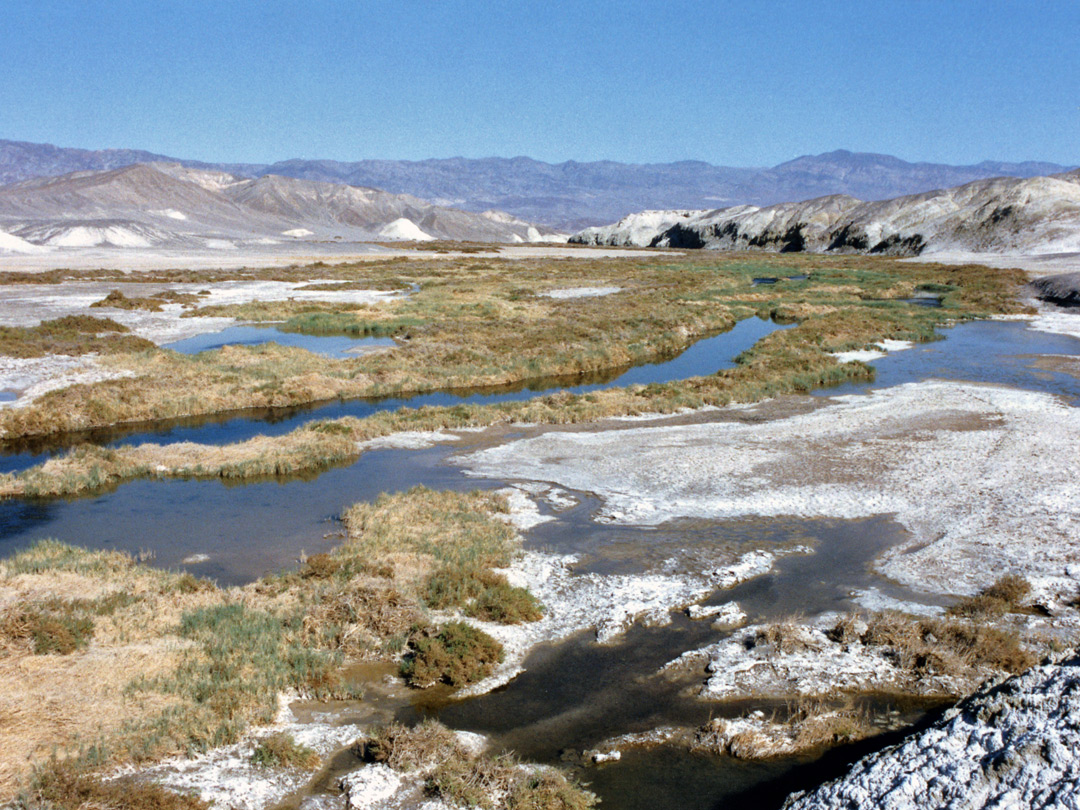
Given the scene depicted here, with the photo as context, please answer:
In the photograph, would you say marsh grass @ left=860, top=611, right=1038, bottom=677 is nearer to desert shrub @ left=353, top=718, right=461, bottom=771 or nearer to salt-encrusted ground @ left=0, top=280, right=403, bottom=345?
desert shrub @ left=353, top=718, right=461, bottom=771

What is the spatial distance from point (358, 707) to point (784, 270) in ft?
271

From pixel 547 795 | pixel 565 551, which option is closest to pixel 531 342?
pixel 565 551

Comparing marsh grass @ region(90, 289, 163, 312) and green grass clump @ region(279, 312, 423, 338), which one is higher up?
A: marsh grass @ region(90, 289, 163, 312)

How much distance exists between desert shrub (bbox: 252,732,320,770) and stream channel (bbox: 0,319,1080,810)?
27 cm

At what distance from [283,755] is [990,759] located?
21.4ft

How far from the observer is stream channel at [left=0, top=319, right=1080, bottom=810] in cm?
873

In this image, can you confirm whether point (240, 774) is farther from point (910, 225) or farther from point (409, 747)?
point (910, 225)

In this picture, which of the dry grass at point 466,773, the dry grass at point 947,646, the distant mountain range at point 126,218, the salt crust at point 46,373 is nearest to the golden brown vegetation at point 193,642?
the dry grass at point 466,773

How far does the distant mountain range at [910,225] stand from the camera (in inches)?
3620

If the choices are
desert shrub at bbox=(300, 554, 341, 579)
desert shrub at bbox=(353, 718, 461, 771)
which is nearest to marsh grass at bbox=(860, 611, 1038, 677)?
desert shrub at bbox=(353, 718, 461, 771)

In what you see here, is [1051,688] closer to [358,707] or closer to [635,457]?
[358,707]

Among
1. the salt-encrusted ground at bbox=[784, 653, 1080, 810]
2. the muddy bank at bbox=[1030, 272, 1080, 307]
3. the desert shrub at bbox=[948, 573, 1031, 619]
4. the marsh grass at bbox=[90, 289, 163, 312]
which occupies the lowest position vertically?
the desert shrub at bbox=[948, 573, 1031, 619]

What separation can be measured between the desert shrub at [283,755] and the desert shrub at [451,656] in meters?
1.92

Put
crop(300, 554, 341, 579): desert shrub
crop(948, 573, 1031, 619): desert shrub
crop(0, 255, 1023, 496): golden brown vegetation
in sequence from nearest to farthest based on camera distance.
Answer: crop(948, 573, 1031, 619): desert shrub, crop(300, 554, 341, 579): desert shrub, crop(0, 255, 1023, 496): golden brown vegetation
